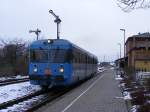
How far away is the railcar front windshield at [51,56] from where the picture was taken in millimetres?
25188

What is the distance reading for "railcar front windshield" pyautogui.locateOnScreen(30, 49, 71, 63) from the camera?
25188 millimetres

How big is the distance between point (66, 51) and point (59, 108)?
369 inches

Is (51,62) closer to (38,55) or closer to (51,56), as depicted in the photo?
(51,56)

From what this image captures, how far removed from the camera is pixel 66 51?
82.8 feet

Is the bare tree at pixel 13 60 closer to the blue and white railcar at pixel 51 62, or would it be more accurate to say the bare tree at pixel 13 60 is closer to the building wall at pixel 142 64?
the building wall at pixel 142 64

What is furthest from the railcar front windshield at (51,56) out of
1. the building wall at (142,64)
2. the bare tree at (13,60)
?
the building wall at (142,64)

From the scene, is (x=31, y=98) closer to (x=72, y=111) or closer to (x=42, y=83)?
(x=42, y=83)

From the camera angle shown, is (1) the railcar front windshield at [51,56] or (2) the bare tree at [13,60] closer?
(1) the railcar front windshield at [51,56]

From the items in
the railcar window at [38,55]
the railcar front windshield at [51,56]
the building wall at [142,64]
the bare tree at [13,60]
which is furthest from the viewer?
the building wall at [142,64]

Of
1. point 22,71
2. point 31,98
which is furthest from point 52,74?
point 22,71

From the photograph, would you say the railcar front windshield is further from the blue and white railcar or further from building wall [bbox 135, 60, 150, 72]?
building wall [bbox 135, 60, 150, 72]

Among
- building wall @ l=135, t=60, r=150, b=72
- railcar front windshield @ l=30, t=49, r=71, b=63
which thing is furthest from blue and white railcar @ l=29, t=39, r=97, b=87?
building wall @ l=135, t=60, r=150, b=72

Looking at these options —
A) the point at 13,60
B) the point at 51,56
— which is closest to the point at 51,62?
the point at 51,56

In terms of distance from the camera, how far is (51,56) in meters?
25.4
